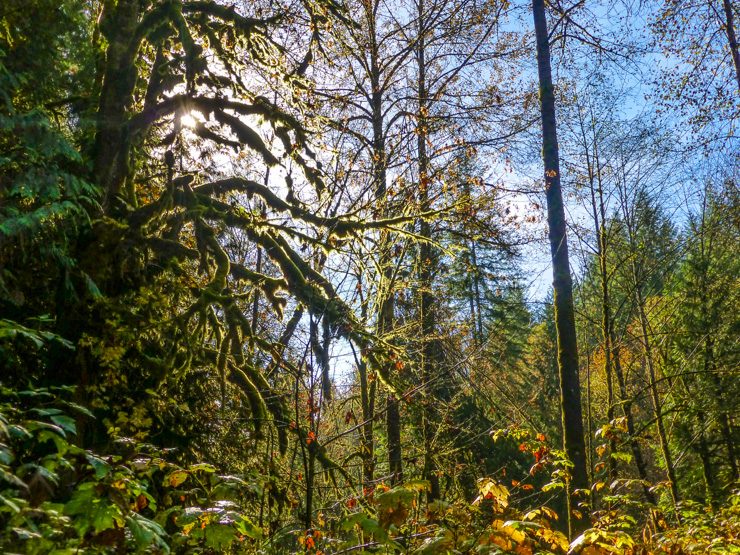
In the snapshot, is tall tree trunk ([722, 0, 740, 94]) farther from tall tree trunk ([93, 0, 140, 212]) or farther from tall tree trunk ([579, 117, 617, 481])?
tall tree trunk ([93, 0, 140, 212])

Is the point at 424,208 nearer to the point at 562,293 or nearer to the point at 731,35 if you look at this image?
the point at 562,293

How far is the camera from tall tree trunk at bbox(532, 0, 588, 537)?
605 cm

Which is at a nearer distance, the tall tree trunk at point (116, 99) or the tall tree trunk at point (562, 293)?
the tall tree trunk at point (116, 99)

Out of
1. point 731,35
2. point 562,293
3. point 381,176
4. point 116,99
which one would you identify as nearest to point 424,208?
point 381,176

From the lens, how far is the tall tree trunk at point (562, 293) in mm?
6051

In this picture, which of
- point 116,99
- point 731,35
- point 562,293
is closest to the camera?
point 116,99

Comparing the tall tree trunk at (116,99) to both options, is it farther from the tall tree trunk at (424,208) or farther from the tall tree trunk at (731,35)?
the tall tree trunk at (731,35)

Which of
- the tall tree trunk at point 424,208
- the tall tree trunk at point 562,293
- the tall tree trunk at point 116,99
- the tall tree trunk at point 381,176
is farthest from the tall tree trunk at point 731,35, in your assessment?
the tall tree trunk at point 116,99

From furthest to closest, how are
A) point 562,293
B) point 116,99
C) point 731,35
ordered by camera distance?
1. point 731,35
2. point 562,293
3. point 116,99

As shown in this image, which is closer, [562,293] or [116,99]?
[116,99]

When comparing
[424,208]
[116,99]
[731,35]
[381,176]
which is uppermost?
[731,35]

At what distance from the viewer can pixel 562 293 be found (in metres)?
6.65

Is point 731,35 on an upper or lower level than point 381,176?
upper

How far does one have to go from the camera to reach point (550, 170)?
6969 millimetres
